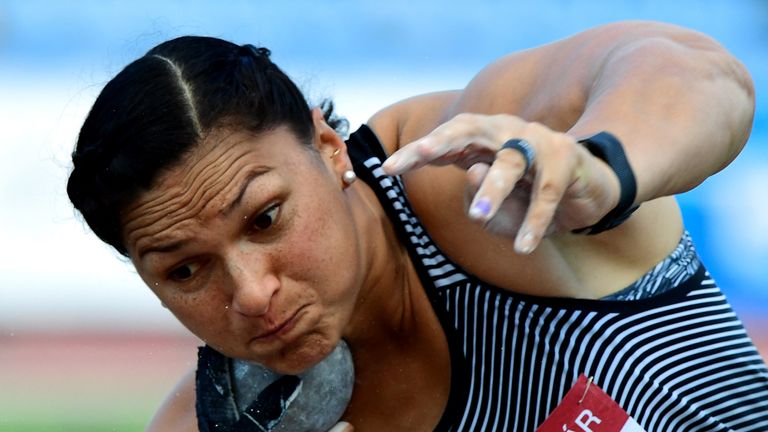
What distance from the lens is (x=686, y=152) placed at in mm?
1448

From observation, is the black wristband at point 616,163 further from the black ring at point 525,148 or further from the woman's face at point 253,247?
the woman's face at point 253,247

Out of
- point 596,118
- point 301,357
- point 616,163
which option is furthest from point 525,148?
point 301,357

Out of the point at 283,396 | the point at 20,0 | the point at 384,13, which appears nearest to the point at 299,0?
the point at 384,13

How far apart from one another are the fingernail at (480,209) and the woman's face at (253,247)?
20.3 inches

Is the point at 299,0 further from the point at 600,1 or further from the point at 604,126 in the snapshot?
the point at 604,126

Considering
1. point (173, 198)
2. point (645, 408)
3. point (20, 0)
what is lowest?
point (645, 408)

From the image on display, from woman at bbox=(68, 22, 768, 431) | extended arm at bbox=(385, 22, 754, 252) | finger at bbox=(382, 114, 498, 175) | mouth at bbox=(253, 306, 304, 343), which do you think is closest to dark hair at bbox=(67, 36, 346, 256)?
woman at bbox=(68, 22, 768, 431)

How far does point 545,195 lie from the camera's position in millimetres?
1156

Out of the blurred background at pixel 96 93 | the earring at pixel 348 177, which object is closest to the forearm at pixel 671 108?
the earring at pixel 348 177

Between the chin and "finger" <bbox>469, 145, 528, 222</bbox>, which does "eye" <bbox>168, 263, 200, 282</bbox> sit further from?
"finger" <bbox>469, 145, 528, 222</bbox>

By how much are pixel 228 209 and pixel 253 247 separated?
2.5 inches

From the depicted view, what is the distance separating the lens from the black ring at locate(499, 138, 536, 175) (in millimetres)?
1156

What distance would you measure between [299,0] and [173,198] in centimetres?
235

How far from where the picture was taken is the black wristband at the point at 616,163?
1308 millimetres
